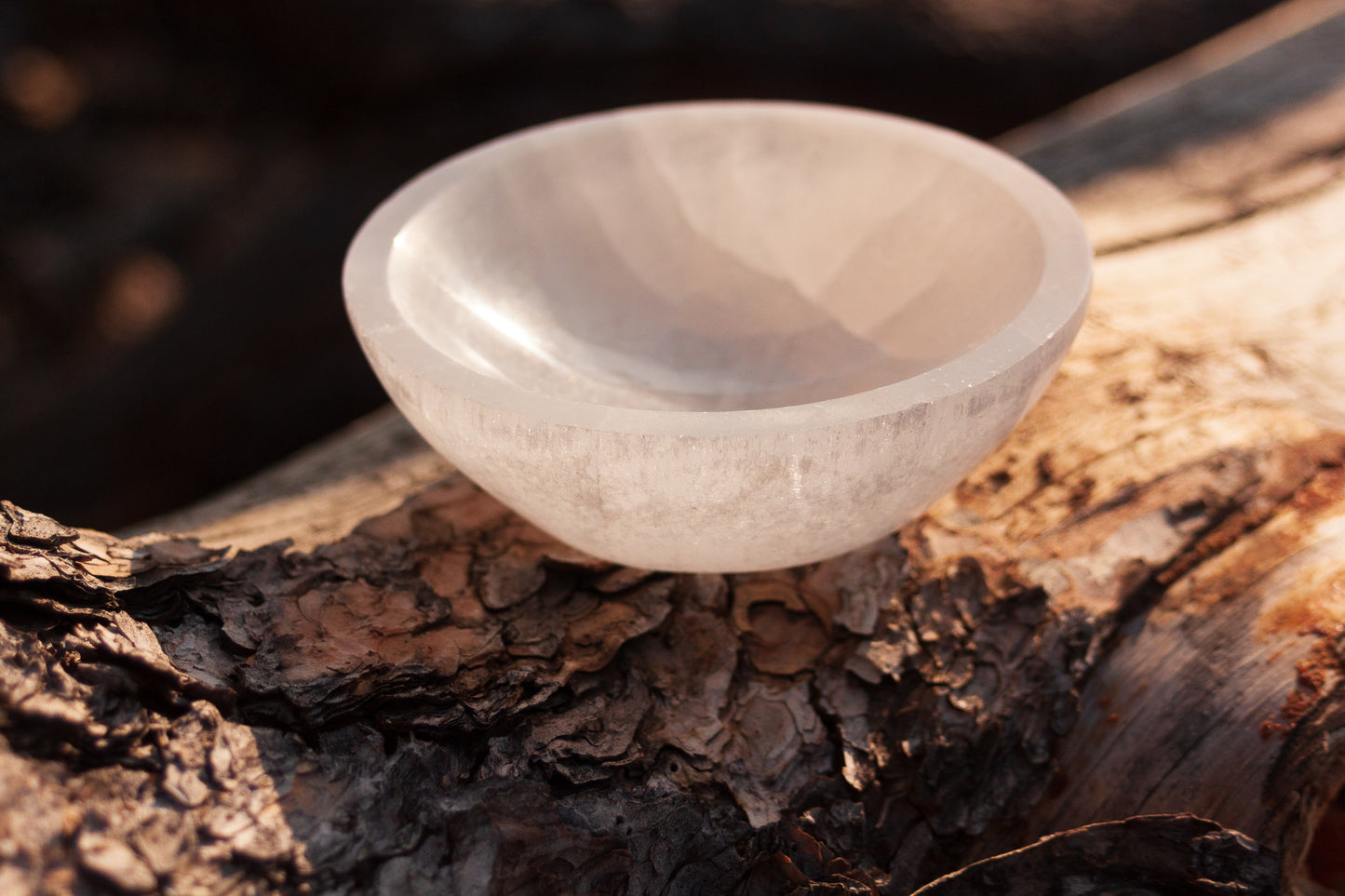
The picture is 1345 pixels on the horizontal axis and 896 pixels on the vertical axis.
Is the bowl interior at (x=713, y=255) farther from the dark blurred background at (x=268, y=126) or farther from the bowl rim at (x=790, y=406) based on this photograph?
the dark blurred background at (x=268, y=126)

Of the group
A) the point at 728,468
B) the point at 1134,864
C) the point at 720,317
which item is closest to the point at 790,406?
the point at 728,468

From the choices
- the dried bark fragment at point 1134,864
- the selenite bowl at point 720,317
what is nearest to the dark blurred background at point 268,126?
the selenite bowl at point 720,317

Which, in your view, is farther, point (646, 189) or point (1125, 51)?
point (1125, 51)

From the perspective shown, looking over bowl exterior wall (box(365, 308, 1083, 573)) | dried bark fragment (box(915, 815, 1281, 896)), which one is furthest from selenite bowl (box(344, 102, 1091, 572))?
dried bark fragment (box(915, 815, 1281, 896))

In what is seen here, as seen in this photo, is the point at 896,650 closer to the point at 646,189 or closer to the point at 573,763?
the point at 573,763

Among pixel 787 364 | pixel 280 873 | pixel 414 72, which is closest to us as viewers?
pixel 280 873

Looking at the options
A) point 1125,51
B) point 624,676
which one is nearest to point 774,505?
point 624,676
